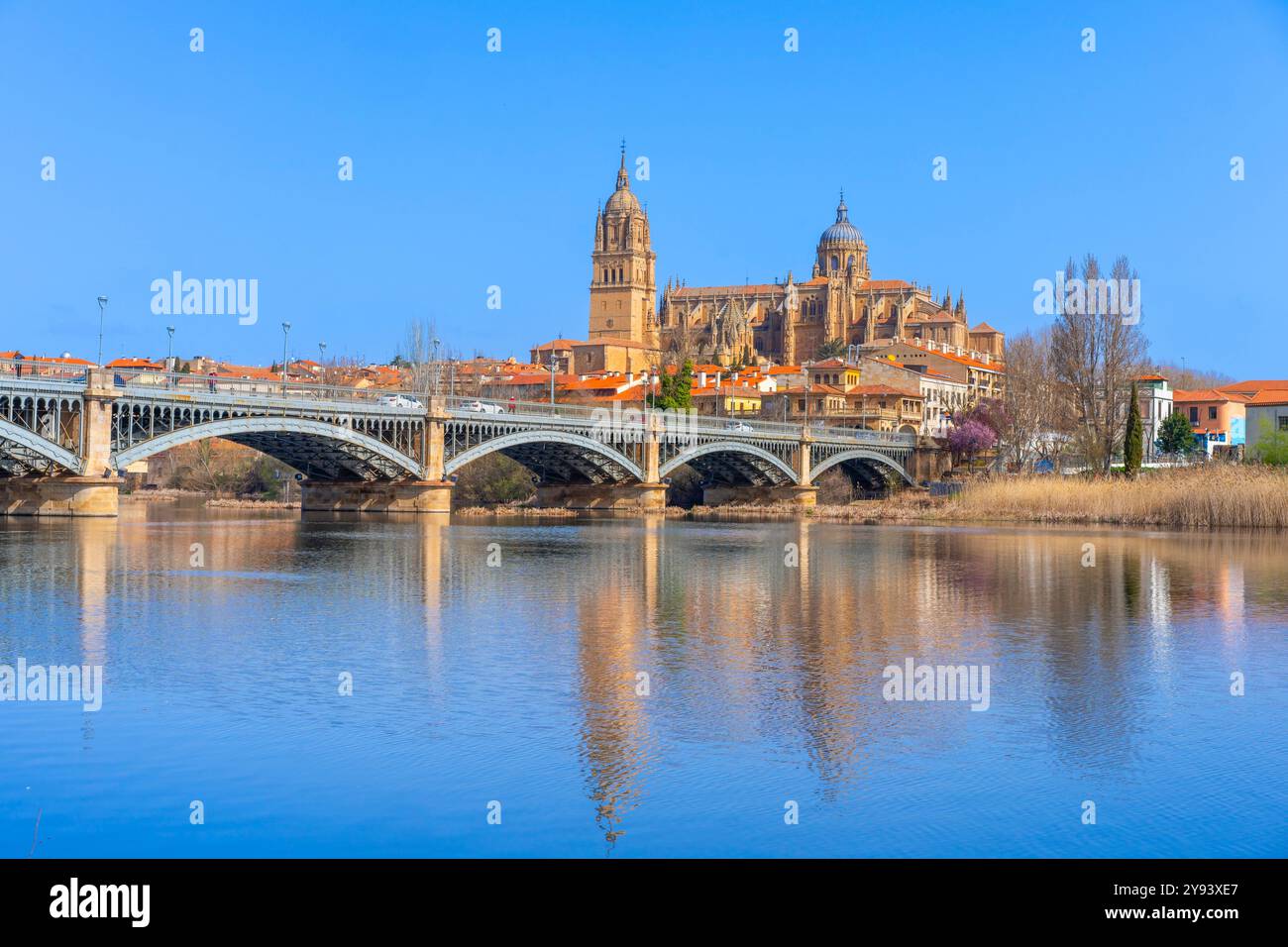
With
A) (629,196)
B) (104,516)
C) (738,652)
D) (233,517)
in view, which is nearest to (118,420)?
(104,516)

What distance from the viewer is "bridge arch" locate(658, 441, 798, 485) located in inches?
2884

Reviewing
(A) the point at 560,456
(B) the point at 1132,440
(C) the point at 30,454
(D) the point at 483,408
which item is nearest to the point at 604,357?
(A) the point at 560,456

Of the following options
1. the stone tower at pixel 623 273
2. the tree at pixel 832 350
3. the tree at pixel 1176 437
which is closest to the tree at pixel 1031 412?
the tree at pixel 1176 437

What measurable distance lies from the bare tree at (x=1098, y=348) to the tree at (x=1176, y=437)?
21081 mm

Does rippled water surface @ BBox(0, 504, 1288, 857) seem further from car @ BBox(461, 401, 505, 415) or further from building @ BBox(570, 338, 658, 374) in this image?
building @ BBox(570, 338, 658, 374)

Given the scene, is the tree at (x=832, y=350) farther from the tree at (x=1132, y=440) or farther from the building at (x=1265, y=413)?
the tree at (x=1132, y=440)

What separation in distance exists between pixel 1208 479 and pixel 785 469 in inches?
1177

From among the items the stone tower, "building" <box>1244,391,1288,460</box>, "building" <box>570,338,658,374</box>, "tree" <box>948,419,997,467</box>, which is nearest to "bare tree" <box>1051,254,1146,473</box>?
"building" <box>1244,391,1288,460</box>

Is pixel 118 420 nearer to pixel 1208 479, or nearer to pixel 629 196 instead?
pixel 1208 479

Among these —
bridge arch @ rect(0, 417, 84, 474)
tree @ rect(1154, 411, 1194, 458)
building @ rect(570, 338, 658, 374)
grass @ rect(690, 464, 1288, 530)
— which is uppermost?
building @ rect(570, 338, 658, 374)

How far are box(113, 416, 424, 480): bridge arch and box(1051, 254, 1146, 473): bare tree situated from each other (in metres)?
31.2

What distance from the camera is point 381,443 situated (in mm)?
57469

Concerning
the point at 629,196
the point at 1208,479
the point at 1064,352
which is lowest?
the point at 1208,479
